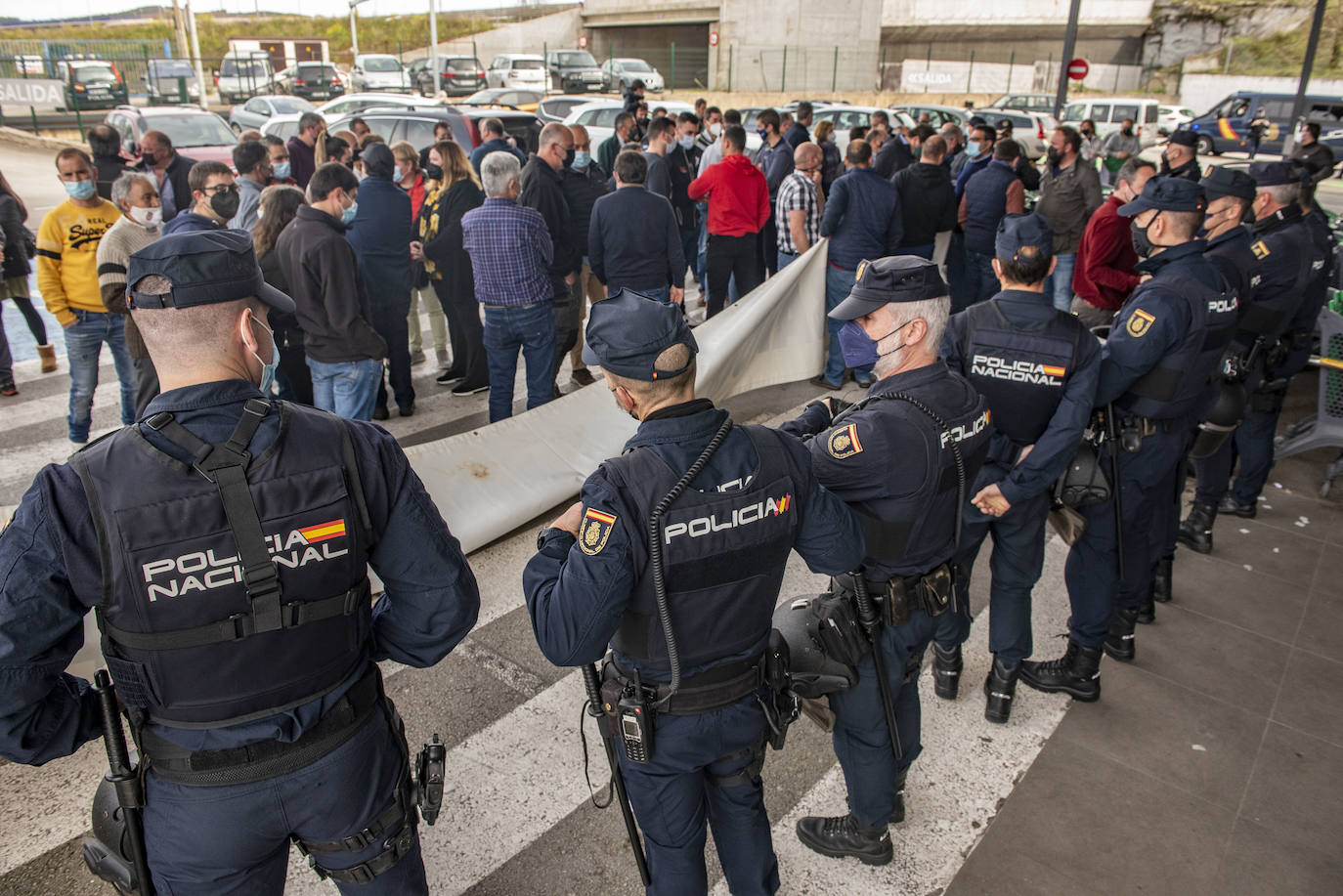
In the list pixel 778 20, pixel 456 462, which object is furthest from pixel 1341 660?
pixel 778 20

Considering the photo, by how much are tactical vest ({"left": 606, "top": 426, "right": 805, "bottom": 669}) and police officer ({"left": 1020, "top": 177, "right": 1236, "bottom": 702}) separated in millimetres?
2240

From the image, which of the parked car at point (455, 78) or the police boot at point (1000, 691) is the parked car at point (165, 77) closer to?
the parked car at point (455, 78)

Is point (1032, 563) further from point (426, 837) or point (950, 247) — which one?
point (950, 247)

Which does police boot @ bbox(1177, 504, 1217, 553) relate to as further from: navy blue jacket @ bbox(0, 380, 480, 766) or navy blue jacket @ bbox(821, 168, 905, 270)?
navy blue jacket @ bbox(0, 380, 480, 766)

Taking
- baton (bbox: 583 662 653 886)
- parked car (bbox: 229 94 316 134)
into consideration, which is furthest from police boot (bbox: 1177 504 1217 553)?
parked car (bbox: 229 94 316 134)

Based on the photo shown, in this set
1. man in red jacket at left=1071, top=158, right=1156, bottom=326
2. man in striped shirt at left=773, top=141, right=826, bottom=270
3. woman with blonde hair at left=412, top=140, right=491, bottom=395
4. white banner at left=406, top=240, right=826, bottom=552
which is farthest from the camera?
man in striped shirt at left=773, top=141, right=826, bottom=270

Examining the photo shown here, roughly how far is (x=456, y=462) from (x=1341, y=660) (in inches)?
190

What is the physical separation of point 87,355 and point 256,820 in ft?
18.6

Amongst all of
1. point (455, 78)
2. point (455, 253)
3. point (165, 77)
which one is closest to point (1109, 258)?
point (455, 253)

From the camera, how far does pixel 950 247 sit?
31.9 ft

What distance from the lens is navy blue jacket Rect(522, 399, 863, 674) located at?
217 cm

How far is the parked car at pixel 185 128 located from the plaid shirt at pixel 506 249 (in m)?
10.3

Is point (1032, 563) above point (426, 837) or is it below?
above

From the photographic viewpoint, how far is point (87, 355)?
641 centimetres
